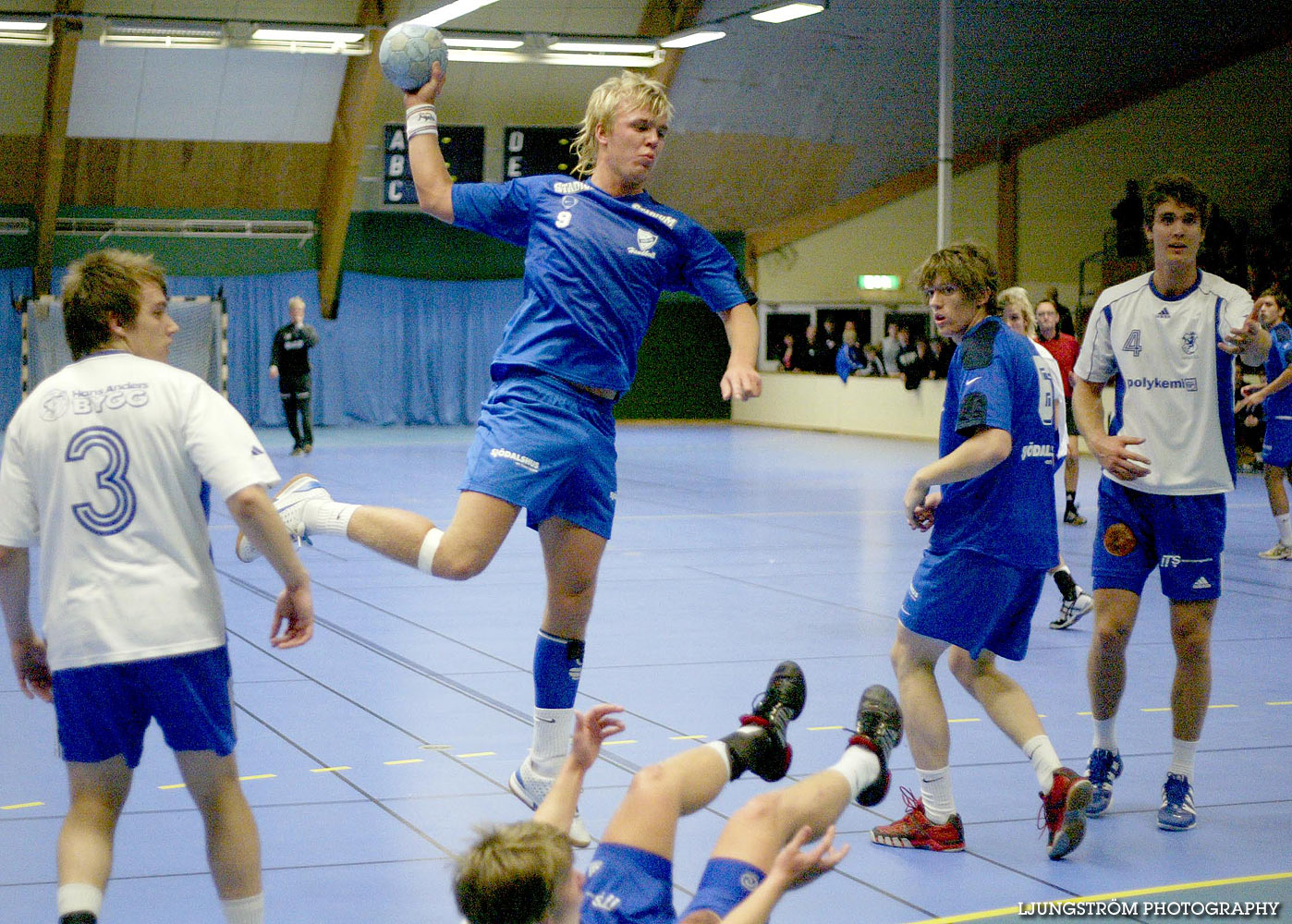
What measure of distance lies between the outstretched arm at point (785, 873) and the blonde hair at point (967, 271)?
7.02 feet

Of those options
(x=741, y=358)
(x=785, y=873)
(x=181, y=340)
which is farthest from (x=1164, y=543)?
(x=181, y=340)

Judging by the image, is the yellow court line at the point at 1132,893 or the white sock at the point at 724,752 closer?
the white sock at the point at 724,752

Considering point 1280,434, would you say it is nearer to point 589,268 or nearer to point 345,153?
point 589,268

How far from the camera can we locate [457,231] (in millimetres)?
26469

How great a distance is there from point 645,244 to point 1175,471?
1.78 meters

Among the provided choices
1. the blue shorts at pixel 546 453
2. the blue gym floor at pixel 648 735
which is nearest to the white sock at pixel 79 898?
the blue gym floor at pixel 648 735

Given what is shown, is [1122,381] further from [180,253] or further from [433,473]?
[180,253]

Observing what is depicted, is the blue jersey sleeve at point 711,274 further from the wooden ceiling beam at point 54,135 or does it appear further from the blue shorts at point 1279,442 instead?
the wooden ceiling beam at point 54,135

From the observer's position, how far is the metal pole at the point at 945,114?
18.2 m

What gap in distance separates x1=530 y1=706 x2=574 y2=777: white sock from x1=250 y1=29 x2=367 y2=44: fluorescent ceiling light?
16931 mm

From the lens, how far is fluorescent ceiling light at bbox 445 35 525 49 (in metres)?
19.5

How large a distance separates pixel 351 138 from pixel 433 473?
27.1ft

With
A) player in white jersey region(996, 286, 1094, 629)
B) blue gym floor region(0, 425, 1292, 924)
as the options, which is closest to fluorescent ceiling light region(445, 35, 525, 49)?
blue gym floor region(0, 425, 1292, 924)

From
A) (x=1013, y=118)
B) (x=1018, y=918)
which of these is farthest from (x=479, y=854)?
(x=1013, y=118)
